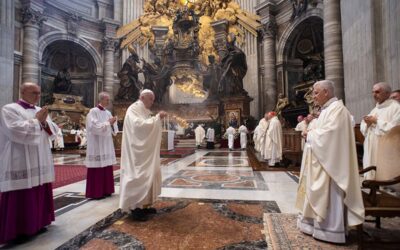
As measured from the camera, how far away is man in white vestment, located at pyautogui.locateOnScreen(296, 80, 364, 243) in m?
2.21

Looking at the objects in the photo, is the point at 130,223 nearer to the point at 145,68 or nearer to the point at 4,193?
the point at 4,193

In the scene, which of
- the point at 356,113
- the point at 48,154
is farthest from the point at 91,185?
the point at 356,113

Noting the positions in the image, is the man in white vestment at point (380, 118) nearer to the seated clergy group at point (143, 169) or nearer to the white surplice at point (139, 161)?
the seated clergy group at point (143, 169)

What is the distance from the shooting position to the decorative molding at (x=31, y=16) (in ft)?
48.0

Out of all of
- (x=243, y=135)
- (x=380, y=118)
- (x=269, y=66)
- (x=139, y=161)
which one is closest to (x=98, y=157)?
(x=139, y=161)

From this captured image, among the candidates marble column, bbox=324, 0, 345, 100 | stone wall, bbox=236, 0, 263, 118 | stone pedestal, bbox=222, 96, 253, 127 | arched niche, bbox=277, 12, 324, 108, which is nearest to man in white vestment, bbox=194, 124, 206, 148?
stone pedestal, bbox=222, 96, 253, 127

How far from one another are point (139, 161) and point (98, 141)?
139 centimetres

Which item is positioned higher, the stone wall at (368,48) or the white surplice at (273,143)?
the stone wall at (368,48)

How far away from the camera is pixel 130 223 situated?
2885mm

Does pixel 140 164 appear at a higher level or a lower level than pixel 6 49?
lower

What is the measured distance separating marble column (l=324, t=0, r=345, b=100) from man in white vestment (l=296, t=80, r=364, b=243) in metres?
8.61

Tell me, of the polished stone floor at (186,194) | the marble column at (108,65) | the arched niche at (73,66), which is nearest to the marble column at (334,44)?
the polished stone floor at (186,194)

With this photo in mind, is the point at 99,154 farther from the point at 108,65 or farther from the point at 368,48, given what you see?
the point at 108,65

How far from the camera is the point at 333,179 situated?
7.45 feet
